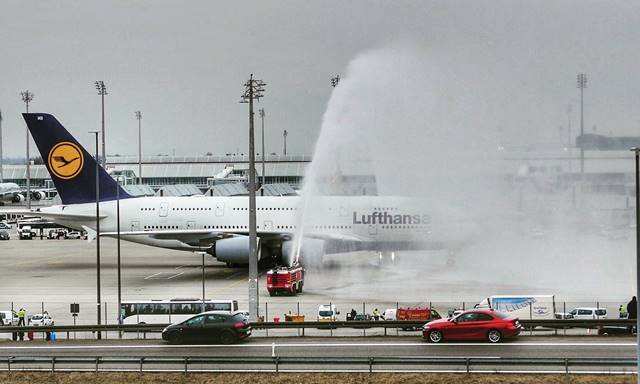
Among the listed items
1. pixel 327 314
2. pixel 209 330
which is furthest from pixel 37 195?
pixel 209 330

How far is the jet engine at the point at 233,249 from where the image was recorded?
2158 inches

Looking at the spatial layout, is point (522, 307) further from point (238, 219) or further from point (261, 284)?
point (238, 219)

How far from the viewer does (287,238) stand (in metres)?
56.8

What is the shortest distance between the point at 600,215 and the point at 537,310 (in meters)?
20.1

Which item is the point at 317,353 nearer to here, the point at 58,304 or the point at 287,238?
the point at 58,304

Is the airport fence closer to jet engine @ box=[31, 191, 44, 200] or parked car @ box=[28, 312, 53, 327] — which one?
parked car @ box=[28, 312, 53, 327]

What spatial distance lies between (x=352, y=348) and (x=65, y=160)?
39567mm

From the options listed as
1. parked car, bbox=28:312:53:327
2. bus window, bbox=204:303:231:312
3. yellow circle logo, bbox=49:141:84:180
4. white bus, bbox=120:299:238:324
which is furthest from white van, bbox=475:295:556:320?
yellow circle logo, bbox=49:141:84:180

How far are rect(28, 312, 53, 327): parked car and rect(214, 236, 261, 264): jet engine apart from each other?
1713 centimetres

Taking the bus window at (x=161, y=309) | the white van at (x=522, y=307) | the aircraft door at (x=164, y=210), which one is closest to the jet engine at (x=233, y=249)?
the aircraft door at (x=164, y=210)

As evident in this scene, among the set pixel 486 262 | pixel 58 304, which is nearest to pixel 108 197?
pixel 58 304

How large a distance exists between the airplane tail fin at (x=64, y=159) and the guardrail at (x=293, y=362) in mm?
36891

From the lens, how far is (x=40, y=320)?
38469 mm

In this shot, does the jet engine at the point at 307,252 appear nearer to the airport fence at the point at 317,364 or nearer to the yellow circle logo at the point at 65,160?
the yellow circle logo at the point at 65,160
